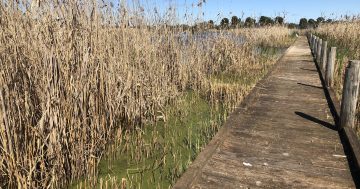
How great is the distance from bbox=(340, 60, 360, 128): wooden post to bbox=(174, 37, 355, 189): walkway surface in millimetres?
221

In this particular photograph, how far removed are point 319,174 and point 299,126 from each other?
148 centimetres

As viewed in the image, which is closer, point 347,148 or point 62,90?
point 62,90

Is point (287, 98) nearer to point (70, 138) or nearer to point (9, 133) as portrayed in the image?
point (70, 138)

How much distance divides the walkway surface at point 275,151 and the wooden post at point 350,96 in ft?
0.72

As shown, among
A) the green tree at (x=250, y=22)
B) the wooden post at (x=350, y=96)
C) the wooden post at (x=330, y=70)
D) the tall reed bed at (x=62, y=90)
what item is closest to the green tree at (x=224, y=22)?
the green tree at (x=250, y=22)

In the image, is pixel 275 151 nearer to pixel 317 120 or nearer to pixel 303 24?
pixel 317 120

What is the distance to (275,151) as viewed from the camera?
12.5ft

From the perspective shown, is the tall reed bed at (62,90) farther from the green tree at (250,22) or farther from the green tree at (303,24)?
the green tree at (303,24)

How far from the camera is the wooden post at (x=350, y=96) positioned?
168 inches

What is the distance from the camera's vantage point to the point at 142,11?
571 cm

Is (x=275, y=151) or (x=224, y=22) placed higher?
(x=224, y=22)

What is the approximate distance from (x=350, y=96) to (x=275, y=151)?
1389 mm

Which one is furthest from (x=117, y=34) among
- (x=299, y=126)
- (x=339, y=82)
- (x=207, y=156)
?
(x=339, y=82)

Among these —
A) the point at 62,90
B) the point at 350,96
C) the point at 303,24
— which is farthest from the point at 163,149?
the point at 303,24
